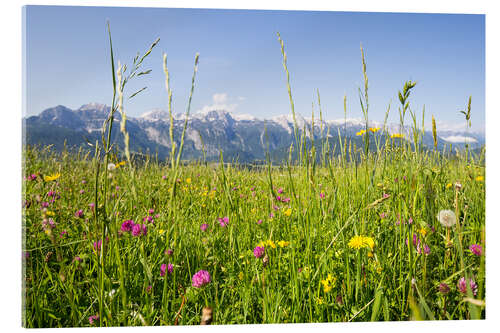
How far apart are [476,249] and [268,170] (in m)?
1.05

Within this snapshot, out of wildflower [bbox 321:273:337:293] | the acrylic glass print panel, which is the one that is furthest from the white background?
wildflower [bbox 321:273:337:293]

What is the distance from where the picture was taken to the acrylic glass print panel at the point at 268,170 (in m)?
1.18

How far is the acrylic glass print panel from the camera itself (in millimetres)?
1177

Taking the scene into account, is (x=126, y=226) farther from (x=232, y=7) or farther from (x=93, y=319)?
(x=232, y=7)

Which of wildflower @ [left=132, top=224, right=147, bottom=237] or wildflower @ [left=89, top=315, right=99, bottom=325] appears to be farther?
wildflower @ [left=132, top=224, right=147, bottom=237]

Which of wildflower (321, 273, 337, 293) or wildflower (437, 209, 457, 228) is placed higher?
wildflower (437, 209, 457, 228)

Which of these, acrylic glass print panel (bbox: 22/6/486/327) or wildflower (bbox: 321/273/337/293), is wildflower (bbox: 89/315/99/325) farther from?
wildflower (bbox: 321/273/337/293)

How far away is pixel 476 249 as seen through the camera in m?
1.39

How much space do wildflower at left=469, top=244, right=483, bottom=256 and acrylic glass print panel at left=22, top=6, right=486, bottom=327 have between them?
11 mm

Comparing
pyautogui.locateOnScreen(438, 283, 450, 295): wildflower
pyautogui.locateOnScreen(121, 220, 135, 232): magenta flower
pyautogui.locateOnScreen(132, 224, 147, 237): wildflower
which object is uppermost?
pyautogui.locateOnScreen(121, 220, 135, 232): magenta flower

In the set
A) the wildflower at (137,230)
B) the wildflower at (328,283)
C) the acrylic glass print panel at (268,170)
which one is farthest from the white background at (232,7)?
the wildflower at (137,230)

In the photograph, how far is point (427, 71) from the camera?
192 centimetres

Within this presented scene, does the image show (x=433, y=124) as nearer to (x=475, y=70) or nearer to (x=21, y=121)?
(x=475, y=70)
